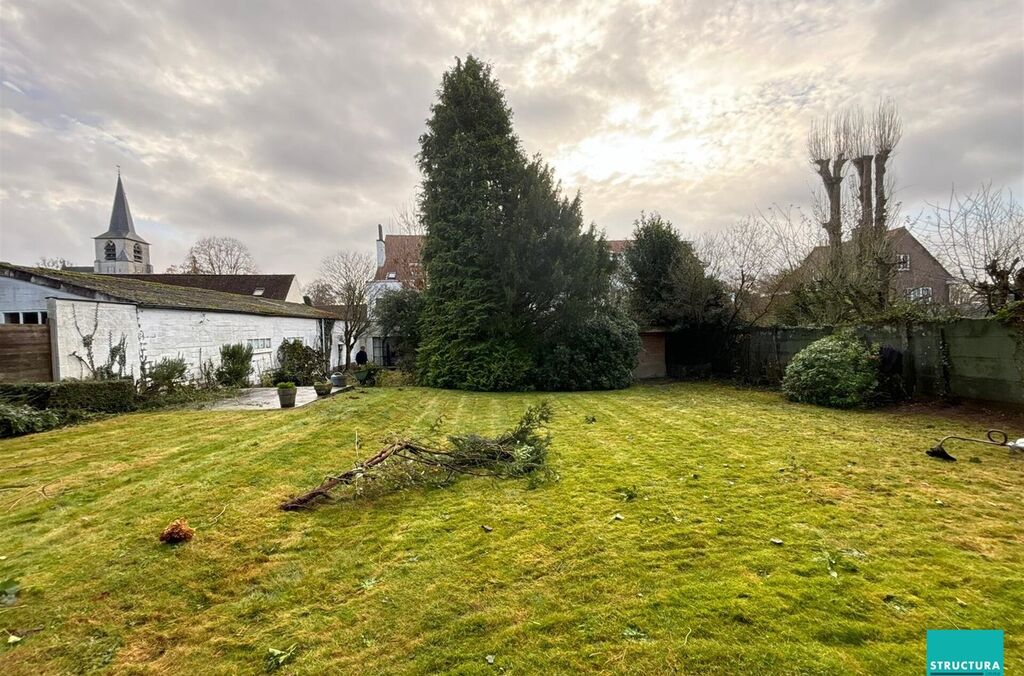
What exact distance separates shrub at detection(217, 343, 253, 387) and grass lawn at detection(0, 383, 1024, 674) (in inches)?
304

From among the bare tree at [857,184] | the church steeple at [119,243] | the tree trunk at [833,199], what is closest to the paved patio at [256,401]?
the bare tree at [857,184]

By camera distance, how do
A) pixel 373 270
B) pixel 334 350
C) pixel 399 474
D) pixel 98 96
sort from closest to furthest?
pixel 399 474 → pixel 98 96 → pixel 334 350 → pixel 373 270

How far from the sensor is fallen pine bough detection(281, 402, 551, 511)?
4121 mm

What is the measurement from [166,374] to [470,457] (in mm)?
9765

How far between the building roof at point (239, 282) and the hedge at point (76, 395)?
72.8ft

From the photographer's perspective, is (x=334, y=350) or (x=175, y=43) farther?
(x=334, y=350)

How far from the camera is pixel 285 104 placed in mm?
10945

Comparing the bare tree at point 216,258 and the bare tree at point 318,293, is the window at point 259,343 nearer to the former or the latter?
the bare tree at point 318,293

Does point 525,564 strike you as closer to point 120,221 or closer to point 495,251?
point 495,251

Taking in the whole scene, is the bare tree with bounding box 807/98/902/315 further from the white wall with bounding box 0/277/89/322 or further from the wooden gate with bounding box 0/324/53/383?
the white wall with bounding box 0/277/89/322

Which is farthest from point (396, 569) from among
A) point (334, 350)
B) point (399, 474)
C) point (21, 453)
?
point (334, 350)

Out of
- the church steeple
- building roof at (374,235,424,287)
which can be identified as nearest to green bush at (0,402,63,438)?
building roof at (374,235,424,287)

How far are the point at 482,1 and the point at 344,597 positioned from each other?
10.3 metres

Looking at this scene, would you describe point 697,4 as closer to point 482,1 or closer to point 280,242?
point 482,1
